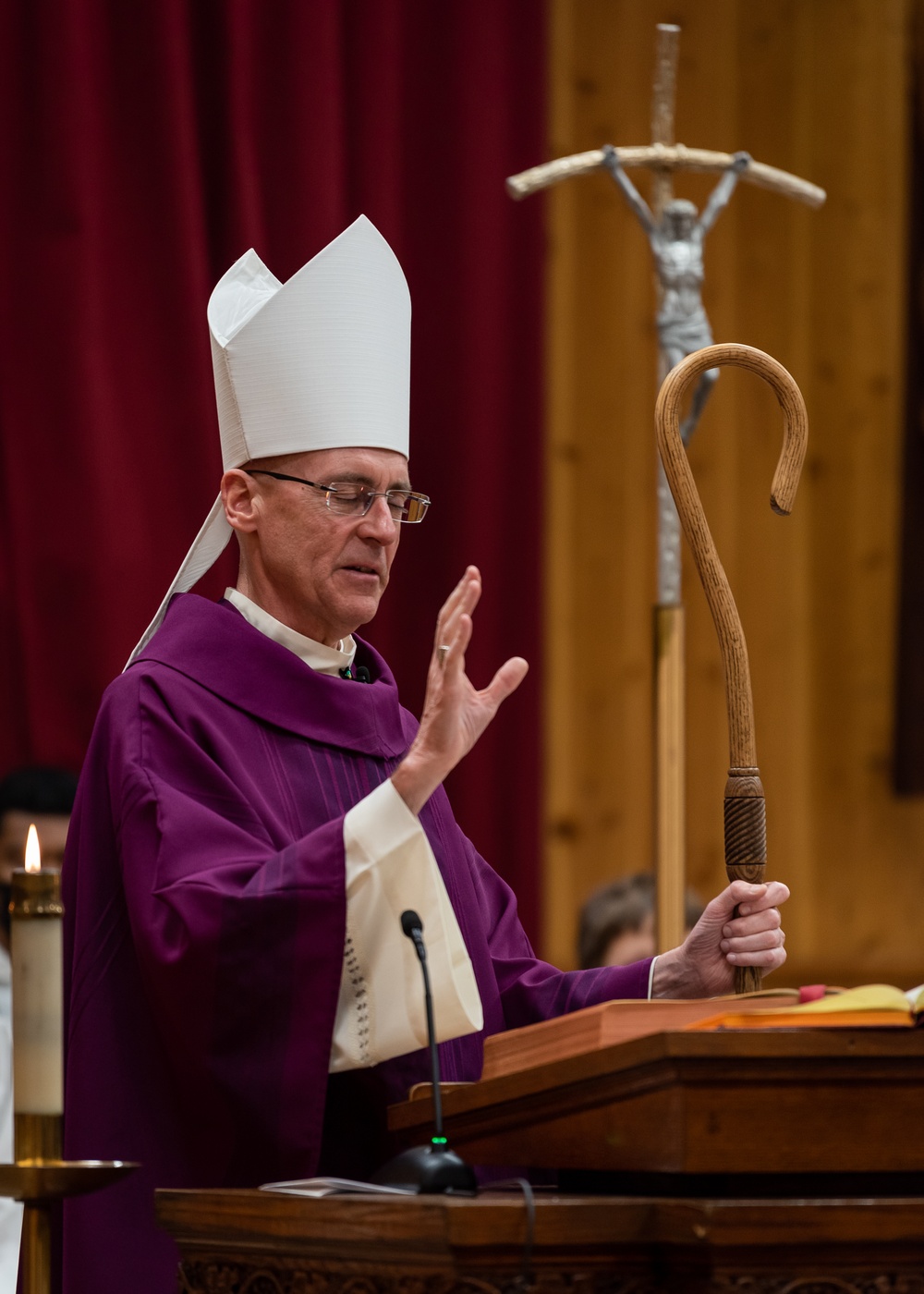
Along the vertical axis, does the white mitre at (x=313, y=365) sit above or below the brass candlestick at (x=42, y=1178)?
above

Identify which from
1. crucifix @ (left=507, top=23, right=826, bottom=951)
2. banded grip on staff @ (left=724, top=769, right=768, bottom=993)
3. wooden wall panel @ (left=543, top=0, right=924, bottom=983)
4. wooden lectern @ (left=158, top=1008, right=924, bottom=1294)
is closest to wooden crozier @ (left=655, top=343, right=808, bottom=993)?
banded grip on staff @ (left=724, top=769, right=768, bottom=993)

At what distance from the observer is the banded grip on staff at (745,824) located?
1928 millimetres

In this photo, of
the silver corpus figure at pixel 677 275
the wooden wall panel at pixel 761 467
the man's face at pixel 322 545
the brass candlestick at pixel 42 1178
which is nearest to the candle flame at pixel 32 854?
the brass candlestick at pixel 42 1178

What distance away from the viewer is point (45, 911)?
1.33 meters

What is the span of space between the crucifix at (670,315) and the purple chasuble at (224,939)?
1.26m

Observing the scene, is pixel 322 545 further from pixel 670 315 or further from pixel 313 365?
pixel 670 315

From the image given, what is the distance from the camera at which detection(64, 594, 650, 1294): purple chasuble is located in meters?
1.81

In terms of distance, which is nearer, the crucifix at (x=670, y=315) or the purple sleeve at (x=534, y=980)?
the purple sleeve at (x=534, y=980)

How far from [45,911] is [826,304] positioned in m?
4.68

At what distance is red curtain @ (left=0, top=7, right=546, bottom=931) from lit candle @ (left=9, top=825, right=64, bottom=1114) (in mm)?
3010

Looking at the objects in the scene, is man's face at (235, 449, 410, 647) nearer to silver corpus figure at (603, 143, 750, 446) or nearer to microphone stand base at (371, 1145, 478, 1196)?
microphone stand base at (371, 1145, 478, 1196)

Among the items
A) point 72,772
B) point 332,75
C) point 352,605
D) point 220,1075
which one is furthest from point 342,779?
point 332,75

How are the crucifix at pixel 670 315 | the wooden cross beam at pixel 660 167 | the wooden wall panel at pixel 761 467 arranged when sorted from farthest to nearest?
1. the wooden wall panel at pixel 761 467
2. the wooden cross beam at pixel 660 167
3. the crucifix at pixel 670 315

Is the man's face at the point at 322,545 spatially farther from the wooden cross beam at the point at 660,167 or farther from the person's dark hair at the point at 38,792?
the person's dark hair at the point at 38,792
